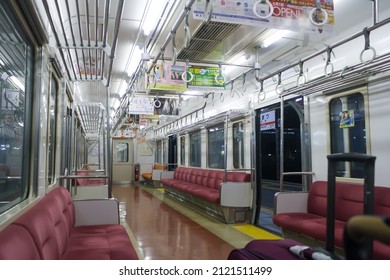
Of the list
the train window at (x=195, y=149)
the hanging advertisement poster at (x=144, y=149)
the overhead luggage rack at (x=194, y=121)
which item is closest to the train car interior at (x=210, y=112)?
the overhead luggage rack at (x=194, y=121)

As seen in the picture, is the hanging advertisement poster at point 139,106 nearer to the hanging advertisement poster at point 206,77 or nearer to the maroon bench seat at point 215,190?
the maroon bench seat at point 215,190

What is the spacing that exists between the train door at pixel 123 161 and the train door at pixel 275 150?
9.40m

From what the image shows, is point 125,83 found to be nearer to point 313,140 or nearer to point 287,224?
point 313,140

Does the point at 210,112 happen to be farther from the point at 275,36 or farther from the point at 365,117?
the point at 365,117

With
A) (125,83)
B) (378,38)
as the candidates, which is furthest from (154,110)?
(378,38)

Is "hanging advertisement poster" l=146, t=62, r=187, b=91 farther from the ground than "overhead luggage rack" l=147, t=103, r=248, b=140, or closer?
farther from the ground

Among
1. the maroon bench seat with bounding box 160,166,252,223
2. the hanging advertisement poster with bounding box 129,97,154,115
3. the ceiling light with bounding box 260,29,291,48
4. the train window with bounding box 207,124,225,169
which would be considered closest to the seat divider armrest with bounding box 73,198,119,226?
the maroon bench seat with bounding box 160,166,252,223

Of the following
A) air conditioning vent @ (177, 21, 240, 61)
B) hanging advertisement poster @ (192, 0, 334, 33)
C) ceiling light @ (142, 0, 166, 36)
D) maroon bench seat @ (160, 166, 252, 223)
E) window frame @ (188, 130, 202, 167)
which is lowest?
maroon bench seat @ (160, 166, 252, 223)

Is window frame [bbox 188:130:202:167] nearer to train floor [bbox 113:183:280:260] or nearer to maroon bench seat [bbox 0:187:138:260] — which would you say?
train floor [bbox 113:183:280:260]

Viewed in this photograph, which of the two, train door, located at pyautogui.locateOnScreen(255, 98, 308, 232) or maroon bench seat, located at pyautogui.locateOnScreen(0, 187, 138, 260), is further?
train door, located at pyautogui.locateOnScreen(255, 98, 308, 232)

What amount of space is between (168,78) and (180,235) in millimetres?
2564

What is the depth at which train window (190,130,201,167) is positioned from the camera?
9.25 meters

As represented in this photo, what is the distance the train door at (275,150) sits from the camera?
5.36m
